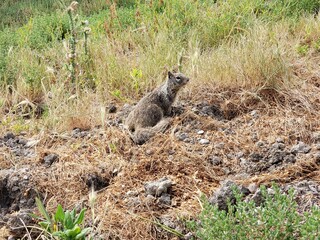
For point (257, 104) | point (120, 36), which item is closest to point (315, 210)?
point (257, 104)

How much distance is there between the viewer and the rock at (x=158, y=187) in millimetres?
3333

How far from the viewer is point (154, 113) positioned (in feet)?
14.6

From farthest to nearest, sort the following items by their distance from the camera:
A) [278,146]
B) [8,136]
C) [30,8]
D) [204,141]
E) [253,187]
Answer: [30,8] → [8,136] → [204,141] → [278,146] → [253,187]

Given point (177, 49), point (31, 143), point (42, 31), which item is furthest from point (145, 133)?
point (42, 31)

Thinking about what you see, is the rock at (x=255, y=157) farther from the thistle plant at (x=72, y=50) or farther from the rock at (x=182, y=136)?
the thistle plant at (x=72, y=50)

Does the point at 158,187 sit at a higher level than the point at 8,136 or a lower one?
higher

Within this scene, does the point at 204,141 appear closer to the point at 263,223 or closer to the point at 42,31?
the point at 263,223

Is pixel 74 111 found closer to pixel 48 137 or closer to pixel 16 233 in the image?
pixel 48 137

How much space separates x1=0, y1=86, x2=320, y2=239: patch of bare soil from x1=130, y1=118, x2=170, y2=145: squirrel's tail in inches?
2.0

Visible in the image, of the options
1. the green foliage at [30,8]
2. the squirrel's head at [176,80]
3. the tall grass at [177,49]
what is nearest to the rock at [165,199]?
the squirrel's head at [176,80]

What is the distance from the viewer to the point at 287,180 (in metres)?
3.29

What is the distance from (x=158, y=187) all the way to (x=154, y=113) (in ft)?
3.98

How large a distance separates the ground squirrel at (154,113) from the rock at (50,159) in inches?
25.9

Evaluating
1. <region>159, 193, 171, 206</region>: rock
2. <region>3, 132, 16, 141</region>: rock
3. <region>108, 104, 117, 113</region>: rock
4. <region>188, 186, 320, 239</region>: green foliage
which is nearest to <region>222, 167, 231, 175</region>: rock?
<region>159, 193, 171, 206</region>: rock
